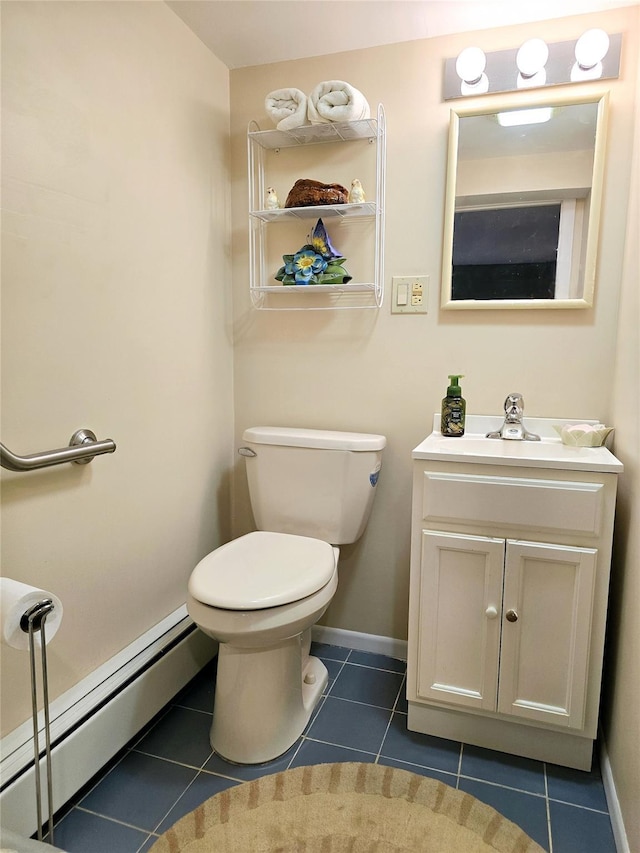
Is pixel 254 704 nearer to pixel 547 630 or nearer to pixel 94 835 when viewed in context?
pixel 94 835

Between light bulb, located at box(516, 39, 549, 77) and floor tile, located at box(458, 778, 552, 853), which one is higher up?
light bulb, located at box(516, 39, 549, 77)

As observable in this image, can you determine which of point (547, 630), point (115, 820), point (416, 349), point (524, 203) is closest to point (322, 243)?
point (416, 349)

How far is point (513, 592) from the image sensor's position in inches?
51.9

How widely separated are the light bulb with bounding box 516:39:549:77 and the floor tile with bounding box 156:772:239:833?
2045mm

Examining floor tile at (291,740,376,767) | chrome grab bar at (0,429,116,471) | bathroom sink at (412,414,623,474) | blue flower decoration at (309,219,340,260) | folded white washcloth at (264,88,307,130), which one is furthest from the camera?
blue flower decoration at (309,219,340,260)

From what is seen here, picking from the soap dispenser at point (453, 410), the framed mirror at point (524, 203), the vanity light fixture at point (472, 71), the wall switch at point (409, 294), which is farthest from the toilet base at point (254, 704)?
the vanity light fixture at point (472, 71)

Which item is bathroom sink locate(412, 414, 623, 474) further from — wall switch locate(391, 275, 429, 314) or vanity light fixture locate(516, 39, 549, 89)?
vanity light fixture locate(516, 39, 549, 89)

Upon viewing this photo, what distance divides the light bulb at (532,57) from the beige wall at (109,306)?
95 cm

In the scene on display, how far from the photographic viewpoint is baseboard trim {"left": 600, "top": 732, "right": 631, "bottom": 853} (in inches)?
44.0

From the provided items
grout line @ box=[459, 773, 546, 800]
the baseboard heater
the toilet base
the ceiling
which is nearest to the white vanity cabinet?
grout line @ box=[459, 773, 546, 800]

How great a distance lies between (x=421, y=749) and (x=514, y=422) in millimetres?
943

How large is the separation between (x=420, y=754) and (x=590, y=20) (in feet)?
6.71

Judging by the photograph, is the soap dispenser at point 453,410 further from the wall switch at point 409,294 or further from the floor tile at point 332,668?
the floor tile at point 332,668

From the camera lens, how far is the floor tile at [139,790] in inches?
47.4
